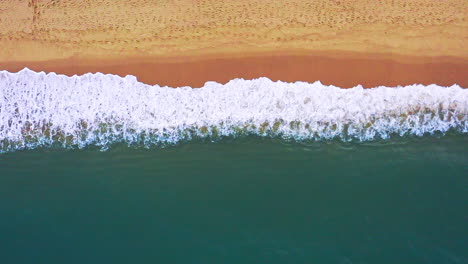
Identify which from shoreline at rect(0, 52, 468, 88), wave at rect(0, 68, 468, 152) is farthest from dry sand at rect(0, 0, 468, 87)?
wave at rect(0, 68, 468, 152)

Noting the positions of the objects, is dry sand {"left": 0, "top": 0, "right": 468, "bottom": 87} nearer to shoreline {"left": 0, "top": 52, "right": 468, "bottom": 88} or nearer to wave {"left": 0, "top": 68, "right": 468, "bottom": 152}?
shoreline {"left": 0, "top": 52, "right": 468, "bottom": 88}

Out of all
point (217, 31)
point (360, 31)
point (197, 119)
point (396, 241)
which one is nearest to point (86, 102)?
point (197, 119)

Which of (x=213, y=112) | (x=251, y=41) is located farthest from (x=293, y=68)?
(x=213, y=112)

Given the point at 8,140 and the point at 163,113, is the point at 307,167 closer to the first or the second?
the point at 163,113

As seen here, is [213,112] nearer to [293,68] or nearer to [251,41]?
[251,41]

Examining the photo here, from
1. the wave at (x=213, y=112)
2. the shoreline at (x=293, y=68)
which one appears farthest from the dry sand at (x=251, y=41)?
the wave at (x=213, y=112)

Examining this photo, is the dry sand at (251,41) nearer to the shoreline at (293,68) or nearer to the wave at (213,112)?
the shoreline at (293,68)
